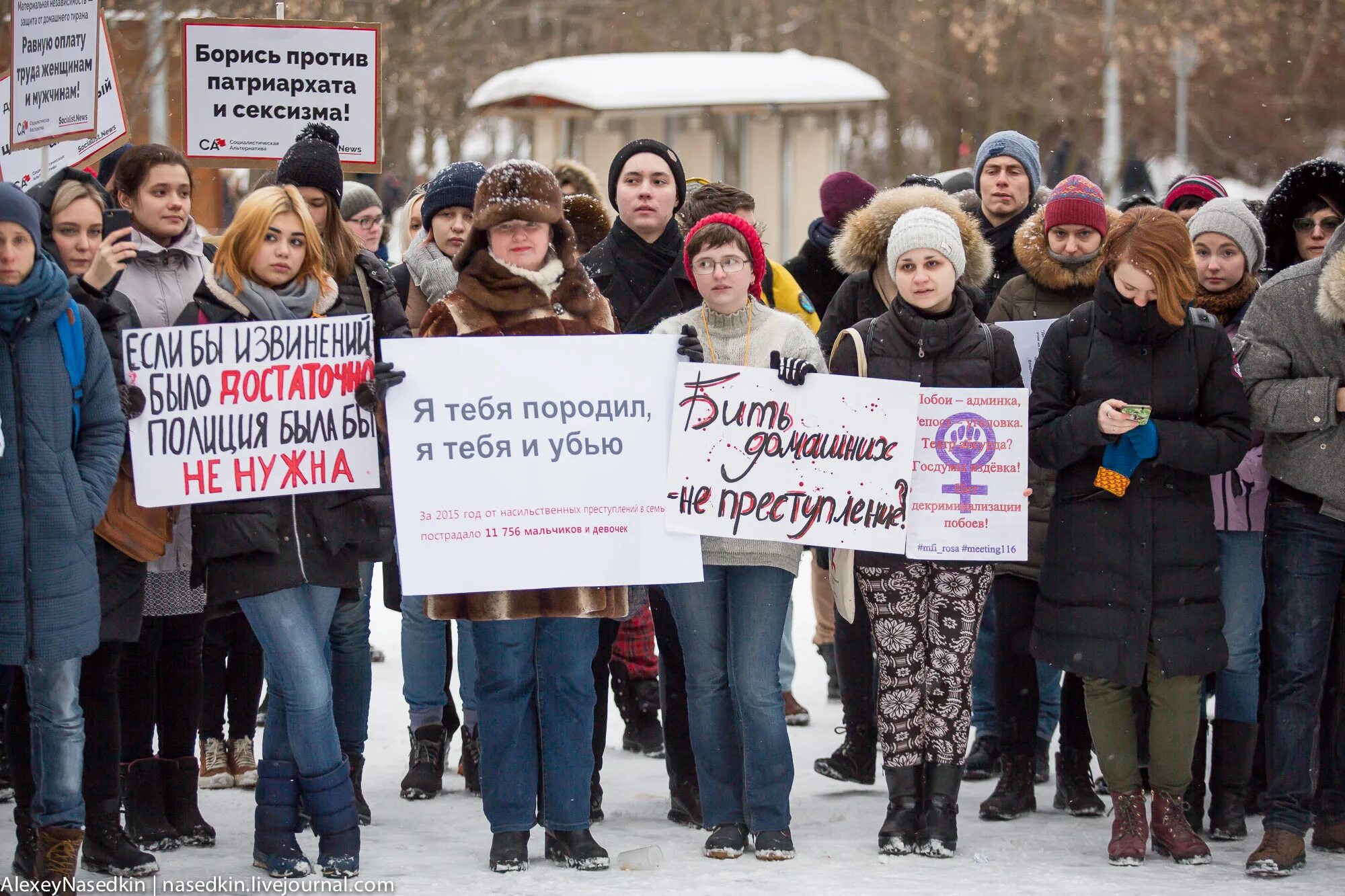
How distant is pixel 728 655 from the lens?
5.80m

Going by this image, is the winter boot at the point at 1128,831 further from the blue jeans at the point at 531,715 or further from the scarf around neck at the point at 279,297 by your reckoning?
the scarf around neck at the point at 279,297

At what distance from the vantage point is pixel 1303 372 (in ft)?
19.1

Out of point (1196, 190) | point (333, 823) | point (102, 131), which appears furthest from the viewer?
point (102, 131)

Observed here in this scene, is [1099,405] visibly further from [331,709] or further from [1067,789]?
[331,709]

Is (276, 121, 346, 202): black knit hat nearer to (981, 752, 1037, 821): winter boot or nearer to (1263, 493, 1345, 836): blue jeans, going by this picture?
(981, 752, 1037, 821): winter boot

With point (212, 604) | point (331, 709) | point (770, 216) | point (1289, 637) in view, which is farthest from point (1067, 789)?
point (770, 216)

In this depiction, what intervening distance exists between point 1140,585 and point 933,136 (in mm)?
33548

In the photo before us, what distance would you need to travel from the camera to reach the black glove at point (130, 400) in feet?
17.5

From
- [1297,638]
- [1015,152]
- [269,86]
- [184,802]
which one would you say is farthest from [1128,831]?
[269,86]

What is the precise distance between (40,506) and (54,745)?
694 mm

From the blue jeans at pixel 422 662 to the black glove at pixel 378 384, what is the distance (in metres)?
1.41

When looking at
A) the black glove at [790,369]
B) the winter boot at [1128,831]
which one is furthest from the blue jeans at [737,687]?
the winter boot at [1128,831]

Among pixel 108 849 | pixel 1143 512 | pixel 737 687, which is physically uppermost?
pixel 1143 512

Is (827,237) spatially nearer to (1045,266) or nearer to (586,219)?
(586,219)
